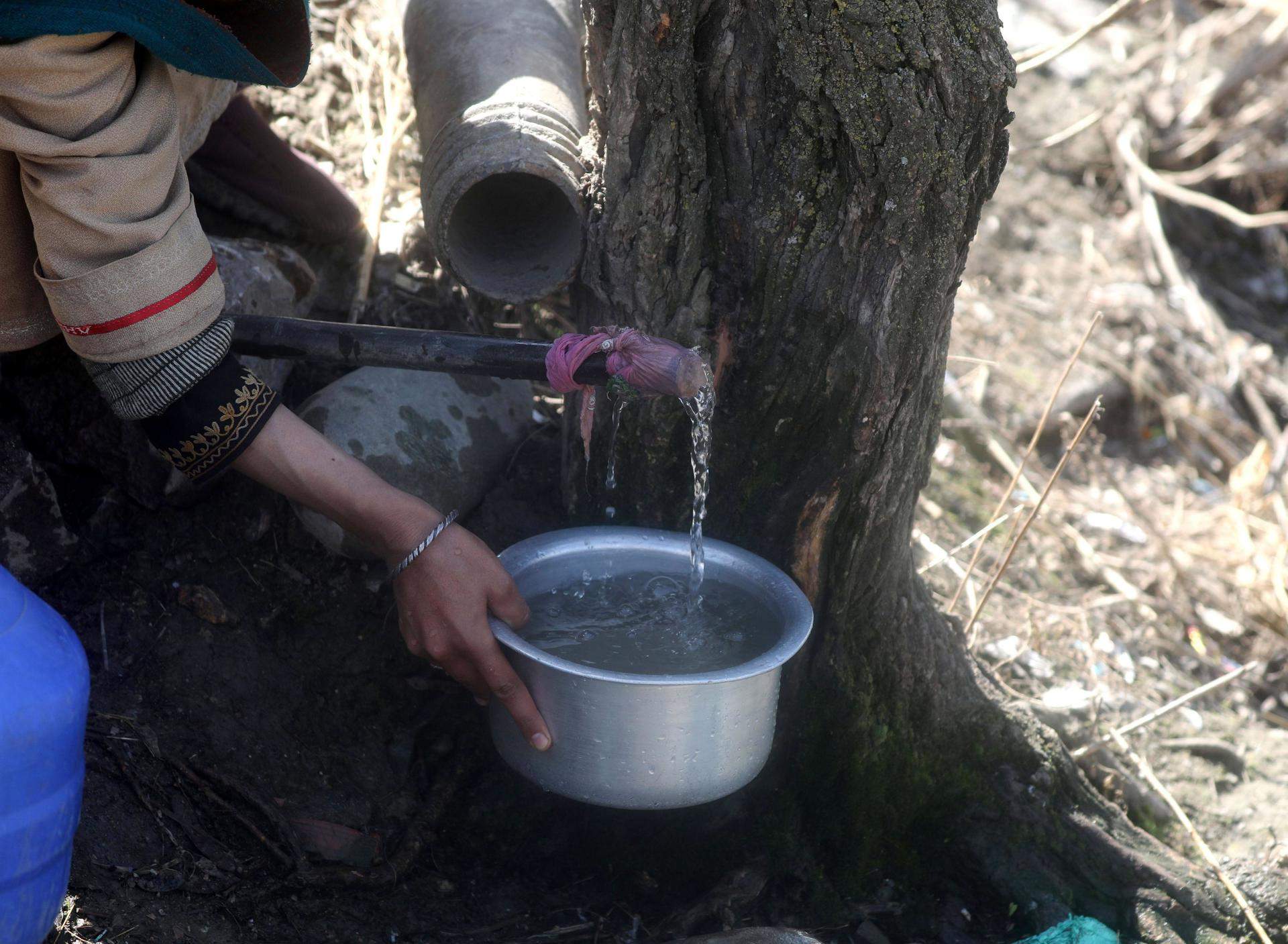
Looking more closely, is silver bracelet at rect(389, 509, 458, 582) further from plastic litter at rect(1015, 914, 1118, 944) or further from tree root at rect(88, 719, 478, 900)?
plastic litter at rect(1015, 914, 1118, 944)

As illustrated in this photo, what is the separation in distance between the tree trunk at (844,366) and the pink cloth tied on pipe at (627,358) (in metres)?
0.28

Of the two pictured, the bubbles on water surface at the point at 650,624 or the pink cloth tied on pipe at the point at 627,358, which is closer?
the pink cloth tied on pipe at the point at 627,358

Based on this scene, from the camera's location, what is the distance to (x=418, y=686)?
271 cm

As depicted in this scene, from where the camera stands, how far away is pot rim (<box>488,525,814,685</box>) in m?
1.99

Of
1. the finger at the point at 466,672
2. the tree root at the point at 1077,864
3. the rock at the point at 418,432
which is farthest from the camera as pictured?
the rock at the point at 418,432

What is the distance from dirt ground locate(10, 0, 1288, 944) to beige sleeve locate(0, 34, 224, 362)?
80 centimetres

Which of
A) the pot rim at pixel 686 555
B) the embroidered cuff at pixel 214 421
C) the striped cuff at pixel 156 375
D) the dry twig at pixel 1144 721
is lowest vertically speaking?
the dry twig at pixel 1144 721

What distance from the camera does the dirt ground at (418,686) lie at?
228 centimetres

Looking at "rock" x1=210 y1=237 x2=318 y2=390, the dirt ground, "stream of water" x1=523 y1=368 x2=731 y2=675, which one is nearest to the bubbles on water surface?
"stream of water" x1=523 y1=368 x2=731 y2=675

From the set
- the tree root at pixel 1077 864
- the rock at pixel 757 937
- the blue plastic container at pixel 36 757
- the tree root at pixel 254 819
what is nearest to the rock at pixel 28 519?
the tree root at pixel 254 819

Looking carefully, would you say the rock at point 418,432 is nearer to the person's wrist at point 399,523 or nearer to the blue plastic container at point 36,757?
the person's wrist at point 399,523

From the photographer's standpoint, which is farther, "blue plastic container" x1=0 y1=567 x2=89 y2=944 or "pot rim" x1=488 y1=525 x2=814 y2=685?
"pot rim" x1=488 y1=525 x2=814 y2=685

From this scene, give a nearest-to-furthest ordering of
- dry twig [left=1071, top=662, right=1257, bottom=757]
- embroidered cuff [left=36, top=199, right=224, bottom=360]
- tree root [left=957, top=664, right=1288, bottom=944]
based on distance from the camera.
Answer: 1. embroidered cuff [left=36, top=199, right=224, bottom=360]
2. tree root [left=957, top=664, right=1288, bottom=944]
3. dry twig [left=1071, top=662, right=1257, bottom=757]

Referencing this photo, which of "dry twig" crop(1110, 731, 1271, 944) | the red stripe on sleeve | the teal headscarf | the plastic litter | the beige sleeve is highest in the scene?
the teal headscarf
